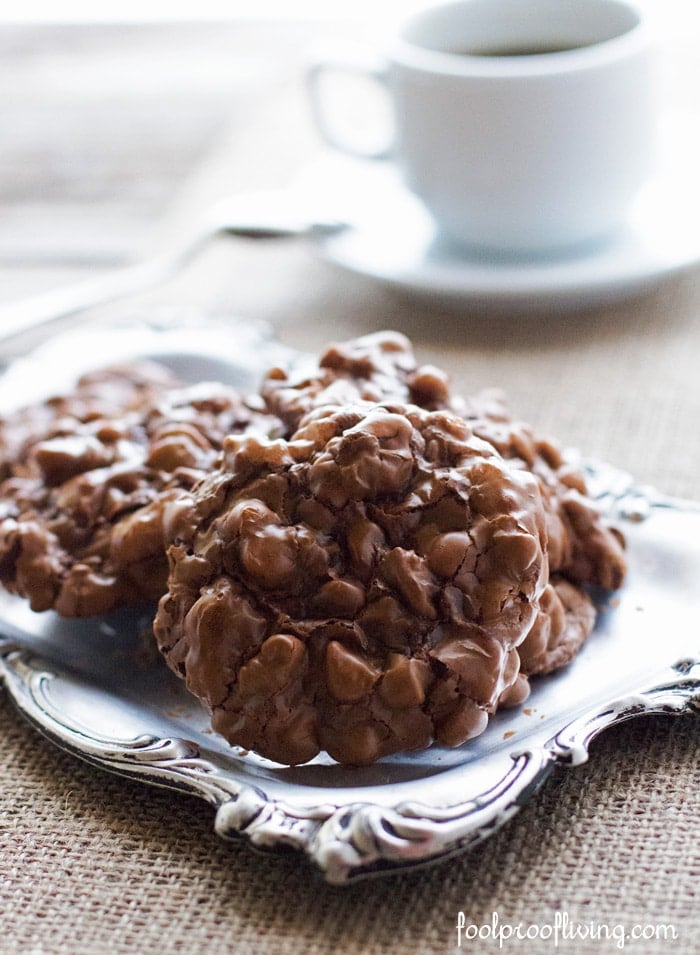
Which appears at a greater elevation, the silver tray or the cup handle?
the cup handle

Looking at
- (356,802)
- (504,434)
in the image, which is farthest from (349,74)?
(356,802)

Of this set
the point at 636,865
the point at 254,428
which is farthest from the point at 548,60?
the point at 636,865

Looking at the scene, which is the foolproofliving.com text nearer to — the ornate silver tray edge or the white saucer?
the ornate silver tray edge

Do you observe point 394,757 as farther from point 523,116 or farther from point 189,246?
point 189,246

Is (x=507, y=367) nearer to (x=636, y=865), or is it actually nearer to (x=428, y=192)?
(x=428, y=192)

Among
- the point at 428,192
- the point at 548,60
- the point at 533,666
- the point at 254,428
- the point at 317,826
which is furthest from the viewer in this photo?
the point at 428,192

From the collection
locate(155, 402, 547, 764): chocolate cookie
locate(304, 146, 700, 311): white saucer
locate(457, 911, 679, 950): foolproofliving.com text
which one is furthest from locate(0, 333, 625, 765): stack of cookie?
locate(304, 146, 700, 311): white saucer

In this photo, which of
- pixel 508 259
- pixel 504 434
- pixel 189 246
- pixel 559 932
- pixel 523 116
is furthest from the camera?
pixel 189 246
